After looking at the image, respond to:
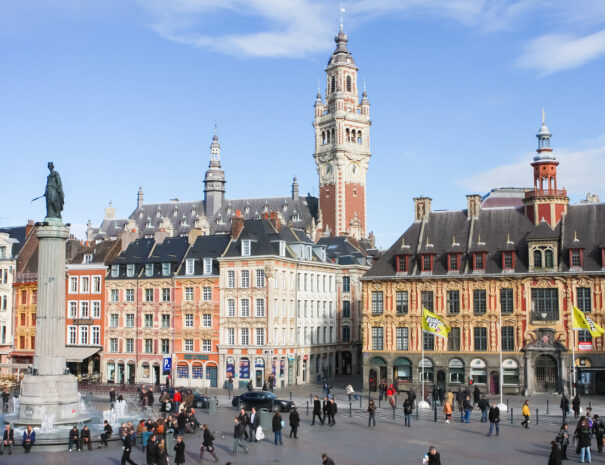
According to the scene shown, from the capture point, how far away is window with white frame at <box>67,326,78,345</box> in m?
78.1

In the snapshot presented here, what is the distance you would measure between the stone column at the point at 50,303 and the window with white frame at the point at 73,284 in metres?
40.5

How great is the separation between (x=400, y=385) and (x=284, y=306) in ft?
47.0

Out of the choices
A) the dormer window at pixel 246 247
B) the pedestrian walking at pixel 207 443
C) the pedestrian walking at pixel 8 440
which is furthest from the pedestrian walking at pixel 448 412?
the dormer window at pixel 246 247

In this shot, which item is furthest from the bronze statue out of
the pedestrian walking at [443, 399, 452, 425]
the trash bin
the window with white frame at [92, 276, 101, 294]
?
the window with white frame at [92, 276, 101, 294]

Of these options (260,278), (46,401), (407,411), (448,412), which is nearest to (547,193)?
(448,412)

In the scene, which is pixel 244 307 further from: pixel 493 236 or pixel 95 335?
pixel 493 236

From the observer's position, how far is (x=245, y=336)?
69.8m

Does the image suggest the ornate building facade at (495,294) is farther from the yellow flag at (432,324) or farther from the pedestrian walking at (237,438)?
the pedestrian walking at (237,438)

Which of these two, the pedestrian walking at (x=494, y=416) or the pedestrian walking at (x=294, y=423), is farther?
the pedestrian walking at (x=494, y=416)

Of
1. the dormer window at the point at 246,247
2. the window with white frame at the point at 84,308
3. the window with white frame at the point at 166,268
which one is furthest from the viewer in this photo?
the window with white frame at the point at 84,308

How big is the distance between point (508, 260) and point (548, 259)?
9.53ft

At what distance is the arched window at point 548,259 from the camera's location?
57969 millimetres

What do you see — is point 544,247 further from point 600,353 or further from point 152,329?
point 152,329

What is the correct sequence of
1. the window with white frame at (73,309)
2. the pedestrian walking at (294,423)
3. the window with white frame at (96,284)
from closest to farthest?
the pedestrian walking at (294,423)
the window with white frame at (96,284)
the window with white frame at (73,309)
